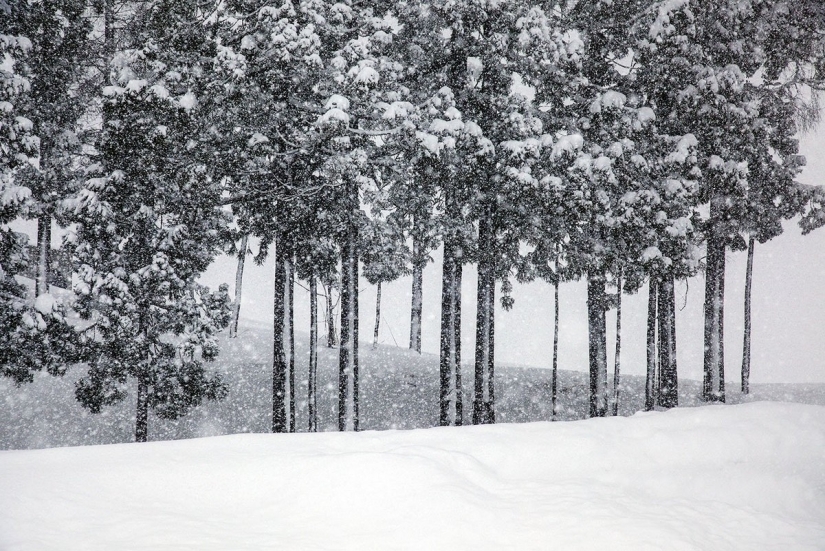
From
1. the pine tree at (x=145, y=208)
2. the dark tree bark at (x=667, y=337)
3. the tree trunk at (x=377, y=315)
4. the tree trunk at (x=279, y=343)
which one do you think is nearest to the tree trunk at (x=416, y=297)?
the tree trunk at (x=377, y=315)

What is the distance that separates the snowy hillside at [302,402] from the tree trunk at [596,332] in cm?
549

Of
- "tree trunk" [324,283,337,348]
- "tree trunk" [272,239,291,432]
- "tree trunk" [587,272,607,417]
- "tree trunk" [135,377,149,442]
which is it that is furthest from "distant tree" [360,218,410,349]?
"tree trunk" [135,377,149,442]

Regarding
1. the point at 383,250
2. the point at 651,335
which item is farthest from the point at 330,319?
the point at 651,335

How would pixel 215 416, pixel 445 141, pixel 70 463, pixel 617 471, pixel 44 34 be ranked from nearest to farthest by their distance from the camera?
pixel 70 463, pixel 617 471, pixel 445 141, pixel 44 34, pixel 215 416

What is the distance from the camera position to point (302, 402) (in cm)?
2380

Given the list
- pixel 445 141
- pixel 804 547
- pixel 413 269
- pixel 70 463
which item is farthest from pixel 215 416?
pixel 804 547

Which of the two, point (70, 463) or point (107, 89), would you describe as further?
point (107, 89)

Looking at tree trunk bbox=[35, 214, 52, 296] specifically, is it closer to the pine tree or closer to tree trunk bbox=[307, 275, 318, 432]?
the pine tree

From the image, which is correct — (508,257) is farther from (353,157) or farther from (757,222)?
(757,222)

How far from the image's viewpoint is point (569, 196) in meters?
15.2

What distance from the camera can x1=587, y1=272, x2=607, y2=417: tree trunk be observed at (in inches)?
656

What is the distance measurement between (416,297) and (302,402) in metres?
7.04

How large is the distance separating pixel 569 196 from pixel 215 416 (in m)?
16.5

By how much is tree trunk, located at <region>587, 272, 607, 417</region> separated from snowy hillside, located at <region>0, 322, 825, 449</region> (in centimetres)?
549
